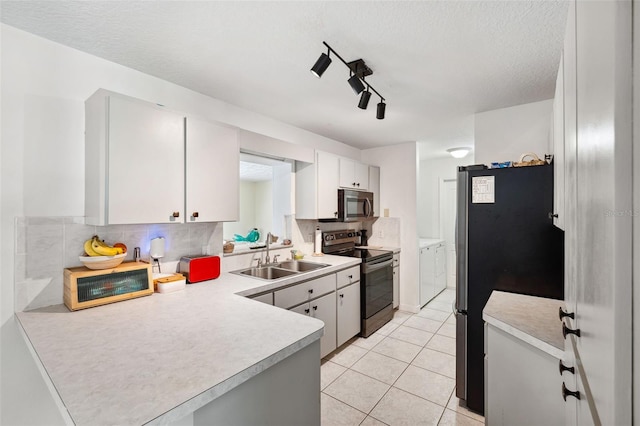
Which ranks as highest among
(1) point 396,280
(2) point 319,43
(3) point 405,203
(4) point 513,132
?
(2) point 319,43

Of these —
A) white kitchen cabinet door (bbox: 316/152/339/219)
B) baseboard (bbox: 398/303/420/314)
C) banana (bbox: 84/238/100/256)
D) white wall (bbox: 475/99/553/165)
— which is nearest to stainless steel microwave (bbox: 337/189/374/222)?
white kitchen cabinet door (bbox: 316/152/339/219)

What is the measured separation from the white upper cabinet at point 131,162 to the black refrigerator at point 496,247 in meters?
2.10

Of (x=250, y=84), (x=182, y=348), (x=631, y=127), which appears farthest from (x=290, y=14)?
(x=182, y=348)

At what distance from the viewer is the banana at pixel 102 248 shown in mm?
1728

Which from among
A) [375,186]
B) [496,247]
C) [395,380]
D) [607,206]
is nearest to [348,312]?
[395,380]

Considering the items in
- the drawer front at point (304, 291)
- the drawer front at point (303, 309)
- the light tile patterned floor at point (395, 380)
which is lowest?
the light tile patterned floor at point (395, 380)

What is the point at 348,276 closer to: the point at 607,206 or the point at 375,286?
the point at 375,286

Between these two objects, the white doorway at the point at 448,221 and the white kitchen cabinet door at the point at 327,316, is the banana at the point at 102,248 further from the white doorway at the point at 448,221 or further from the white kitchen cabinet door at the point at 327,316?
the white doorway at the point at 448,221

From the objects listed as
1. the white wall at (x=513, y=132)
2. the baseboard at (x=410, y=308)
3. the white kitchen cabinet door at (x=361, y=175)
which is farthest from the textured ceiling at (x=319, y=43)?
the baseboard at (x=410, y=308)

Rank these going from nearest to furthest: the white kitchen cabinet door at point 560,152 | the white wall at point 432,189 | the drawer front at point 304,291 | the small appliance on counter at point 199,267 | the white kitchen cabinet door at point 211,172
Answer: the white kitchen cabinet door at point 560,152 < the white kitchen cabinet door at point 211,172 < the small appliance on counter at point 199,267 < the drawer front at point 304,291 < the white wall at point 432,189

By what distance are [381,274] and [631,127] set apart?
11.1 ft

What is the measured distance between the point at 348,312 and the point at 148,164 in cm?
234

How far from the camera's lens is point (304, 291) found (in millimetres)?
2527

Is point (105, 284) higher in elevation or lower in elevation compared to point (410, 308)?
higher
